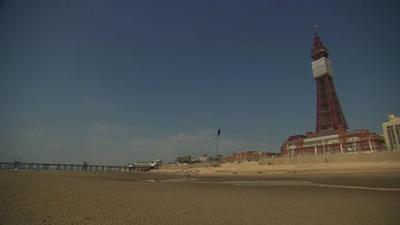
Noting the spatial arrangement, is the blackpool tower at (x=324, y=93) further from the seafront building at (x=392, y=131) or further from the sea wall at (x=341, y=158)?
the sea wall at (x=341, y=158)

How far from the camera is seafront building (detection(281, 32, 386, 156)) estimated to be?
78.9m

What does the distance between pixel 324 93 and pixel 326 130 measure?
21.9m

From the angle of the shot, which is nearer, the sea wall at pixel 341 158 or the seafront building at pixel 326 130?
the sea wall at pixel 341 158

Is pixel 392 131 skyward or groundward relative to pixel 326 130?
groundward

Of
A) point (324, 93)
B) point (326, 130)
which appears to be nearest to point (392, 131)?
point (326, 130)

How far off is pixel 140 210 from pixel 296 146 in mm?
99134

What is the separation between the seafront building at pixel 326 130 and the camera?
78938mm

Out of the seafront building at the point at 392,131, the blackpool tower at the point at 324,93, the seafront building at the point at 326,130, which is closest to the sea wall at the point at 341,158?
the seafront building at the point at 326,130

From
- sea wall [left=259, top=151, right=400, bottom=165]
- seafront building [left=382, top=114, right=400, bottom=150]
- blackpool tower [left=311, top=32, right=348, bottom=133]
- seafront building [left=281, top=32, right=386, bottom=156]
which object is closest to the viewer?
sea wall [left=259, top=151, right=400, bottom=165]

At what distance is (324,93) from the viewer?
4540 inches

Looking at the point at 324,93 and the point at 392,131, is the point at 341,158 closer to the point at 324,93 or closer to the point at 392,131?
the point at 392,131

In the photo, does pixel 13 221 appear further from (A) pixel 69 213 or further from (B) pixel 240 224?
(B) pixel 240 224

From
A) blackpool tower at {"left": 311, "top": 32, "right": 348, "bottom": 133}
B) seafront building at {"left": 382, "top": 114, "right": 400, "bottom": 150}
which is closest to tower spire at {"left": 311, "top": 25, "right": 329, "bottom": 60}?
blackpool tower at {"left": 311, "top": 32, "right": 348, "bottom": 133}

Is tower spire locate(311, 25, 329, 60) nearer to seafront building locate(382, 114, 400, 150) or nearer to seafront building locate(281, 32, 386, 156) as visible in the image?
seafront building locate(281, 32, 386, 156)
